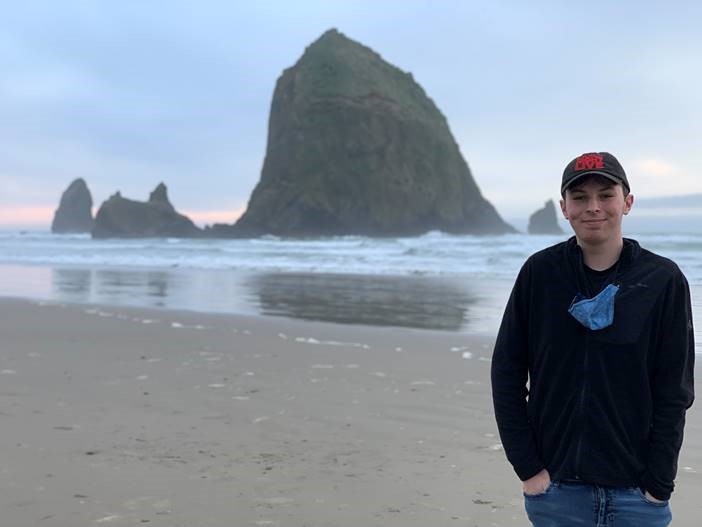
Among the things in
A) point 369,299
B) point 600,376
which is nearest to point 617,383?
point 600,376

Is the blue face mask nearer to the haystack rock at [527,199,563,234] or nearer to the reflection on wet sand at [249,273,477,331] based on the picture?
the reflection on wet sand at [249,273,477,331]

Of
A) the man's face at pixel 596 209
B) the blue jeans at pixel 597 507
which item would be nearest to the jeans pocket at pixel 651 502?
the blue jeans at pixel 597 507

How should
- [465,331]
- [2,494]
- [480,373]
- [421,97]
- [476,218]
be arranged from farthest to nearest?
[421,97], [476,218], [465,331], [480,373], [2,494]

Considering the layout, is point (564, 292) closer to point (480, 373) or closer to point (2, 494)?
point (2, 494)

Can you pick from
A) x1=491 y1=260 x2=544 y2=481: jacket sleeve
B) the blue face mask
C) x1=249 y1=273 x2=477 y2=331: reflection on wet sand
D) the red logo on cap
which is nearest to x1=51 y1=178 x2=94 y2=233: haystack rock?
x1=249 y1=273 x2=477 y2=331: reflection on wet sand

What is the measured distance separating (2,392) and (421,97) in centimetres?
8368

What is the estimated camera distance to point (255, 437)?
440 centimetres

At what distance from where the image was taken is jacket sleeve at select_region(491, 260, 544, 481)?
1.97 meters

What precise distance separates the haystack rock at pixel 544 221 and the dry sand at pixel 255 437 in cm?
9059

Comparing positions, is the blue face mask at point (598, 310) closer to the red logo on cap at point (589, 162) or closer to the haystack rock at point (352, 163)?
the red logo on cap at point (589, 162)

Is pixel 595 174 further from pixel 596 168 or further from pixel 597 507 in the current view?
pixel 597 507

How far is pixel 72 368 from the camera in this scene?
6.45 m

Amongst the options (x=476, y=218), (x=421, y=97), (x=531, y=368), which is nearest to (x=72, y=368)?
(x=531, y=368)

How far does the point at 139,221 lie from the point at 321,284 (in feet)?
197
